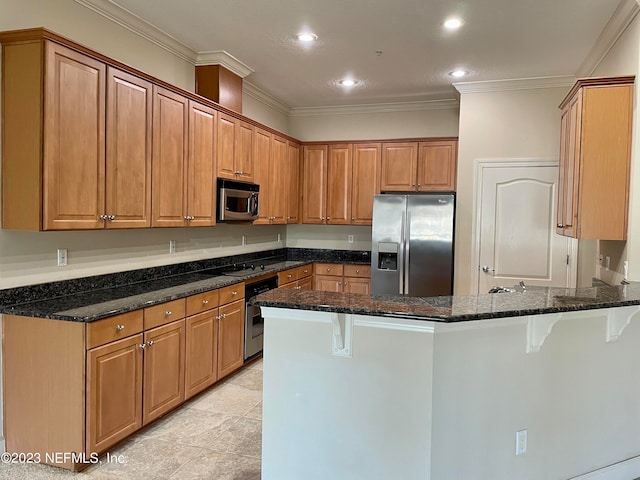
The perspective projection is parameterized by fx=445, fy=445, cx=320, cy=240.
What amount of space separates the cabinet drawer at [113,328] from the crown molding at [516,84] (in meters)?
3.92

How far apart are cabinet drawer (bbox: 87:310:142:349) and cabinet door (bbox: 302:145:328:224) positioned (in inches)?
130

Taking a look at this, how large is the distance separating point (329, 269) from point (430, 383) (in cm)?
386

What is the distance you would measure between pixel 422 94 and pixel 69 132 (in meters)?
3.98

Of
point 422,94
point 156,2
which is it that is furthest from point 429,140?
point 156,2

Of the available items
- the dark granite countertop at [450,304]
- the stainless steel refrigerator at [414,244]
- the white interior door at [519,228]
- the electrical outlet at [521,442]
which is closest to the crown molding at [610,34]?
the white interior door at [519,228]

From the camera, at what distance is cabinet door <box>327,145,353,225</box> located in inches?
225

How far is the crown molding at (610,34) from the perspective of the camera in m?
2.89

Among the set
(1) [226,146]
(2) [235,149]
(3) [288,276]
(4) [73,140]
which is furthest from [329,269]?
(4) [73,140]

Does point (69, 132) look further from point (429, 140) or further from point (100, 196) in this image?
point (429, 140)

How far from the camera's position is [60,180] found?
98.8 inches

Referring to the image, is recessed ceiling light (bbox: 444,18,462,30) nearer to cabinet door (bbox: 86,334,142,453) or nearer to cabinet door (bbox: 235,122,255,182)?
cabinet door (bbox: 235,122,255,182)

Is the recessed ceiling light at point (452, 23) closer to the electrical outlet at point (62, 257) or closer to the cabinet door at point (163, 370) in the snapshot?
the cabinet door at point (163, 370)

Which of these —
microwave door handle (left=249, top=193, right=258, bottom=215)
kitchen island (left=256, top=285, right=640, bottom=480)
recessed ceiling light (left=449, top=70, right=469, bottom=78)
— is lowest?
kitchen island (left=256, top=285, right=640, bottom=480)

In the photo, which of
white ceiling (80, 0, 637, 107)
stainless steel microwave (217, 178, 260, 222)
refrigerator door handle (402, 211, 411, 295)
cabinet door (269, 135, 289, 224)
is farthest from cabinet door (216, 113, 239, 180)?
refrigerator door handle (402, 211, 411, 295)
